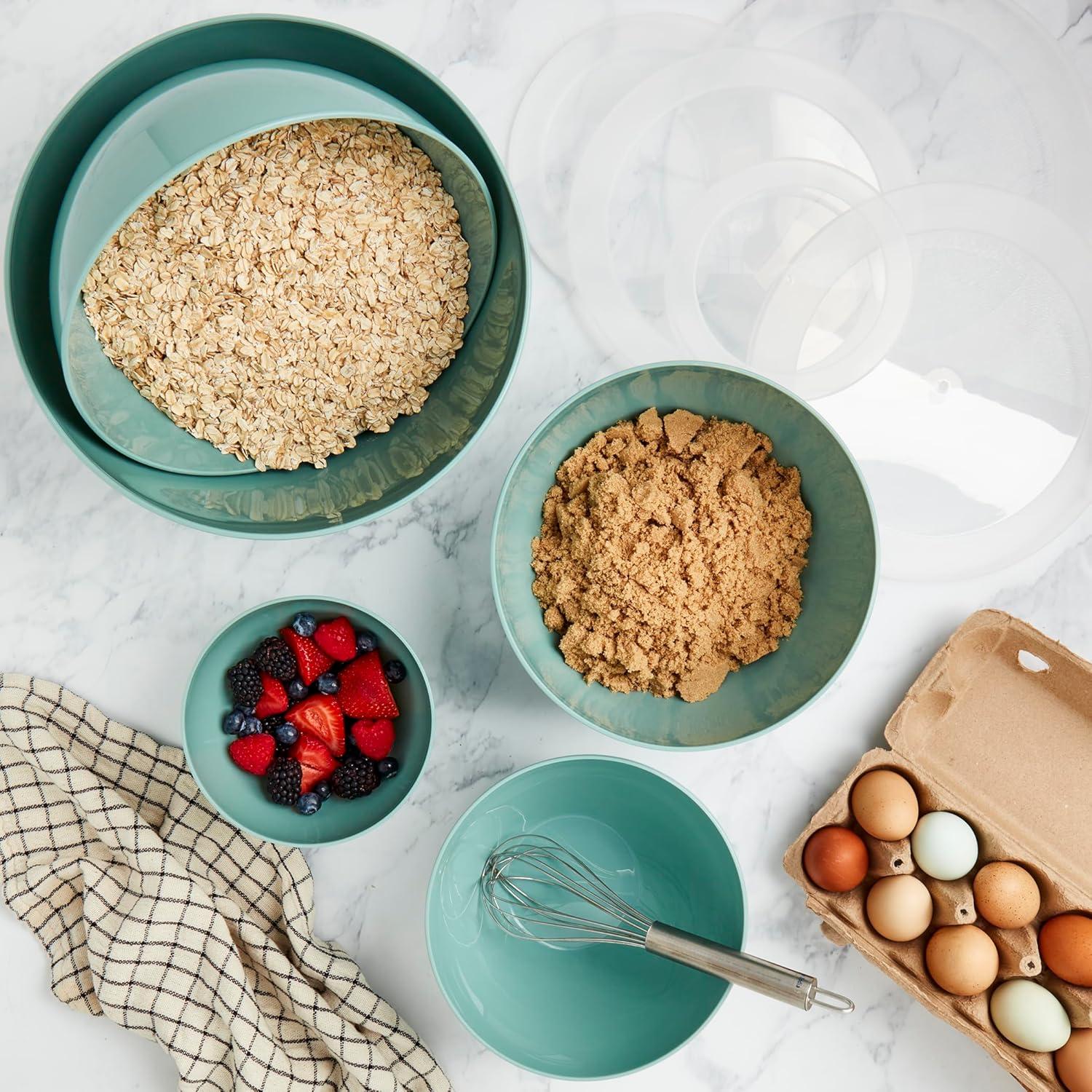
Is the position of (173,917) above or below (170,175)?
below

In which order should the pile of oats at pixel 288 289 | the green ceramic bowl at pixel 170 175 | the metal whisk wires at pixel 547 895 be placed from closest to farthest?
the green ceramic bowl at pixel 170 175
the pile of oats at pixel 288 289
the metal whisk wires at pixel 547 895

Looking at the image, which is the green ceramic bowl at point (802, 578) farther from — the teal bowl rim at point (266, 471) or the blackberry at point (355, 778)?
the blackberry at point (355, 778)

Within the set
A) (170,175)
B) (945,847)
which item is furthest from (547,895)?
(170,175)

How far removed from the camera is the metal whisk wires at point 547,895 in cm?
117

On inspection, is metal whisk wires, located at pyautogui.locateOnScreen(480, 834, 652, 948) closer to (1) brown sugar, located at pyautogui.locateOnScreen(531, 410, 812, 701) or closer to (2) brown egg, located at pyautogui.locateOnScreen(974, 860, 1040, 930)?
(1) brown sugar, located at pyautogui.locateOnScreen(531, 410, 812, 701)

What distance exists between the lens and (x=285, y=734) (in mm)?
1117

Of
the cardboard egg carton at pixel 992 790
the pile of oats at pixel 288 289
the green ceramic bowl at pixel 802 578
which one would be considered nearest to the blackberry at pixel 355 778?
the green ceramic bowl at pixel 802 578

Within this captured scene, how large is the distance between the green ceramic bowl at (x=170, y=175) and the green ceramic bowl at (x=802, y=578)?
0.21 metres

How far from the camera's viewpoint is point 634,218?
1.21 meters

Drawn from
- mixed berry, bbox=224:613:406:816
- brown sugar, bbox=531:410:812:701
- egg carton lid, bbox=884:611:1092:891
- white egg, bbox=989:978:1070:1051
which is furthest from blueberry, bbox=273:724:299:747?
white egg, bbox=989:978:1070:1051

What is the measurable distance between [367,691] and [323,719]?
0.22 ft

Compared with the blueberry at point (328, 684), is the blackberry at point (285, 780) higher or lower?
→ lower

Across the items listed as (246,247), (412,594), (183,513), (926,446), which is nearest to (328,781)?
(412,594)

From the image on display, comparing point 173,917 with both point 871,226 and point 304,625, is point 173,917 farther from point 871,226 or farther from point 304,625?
point 871,226
